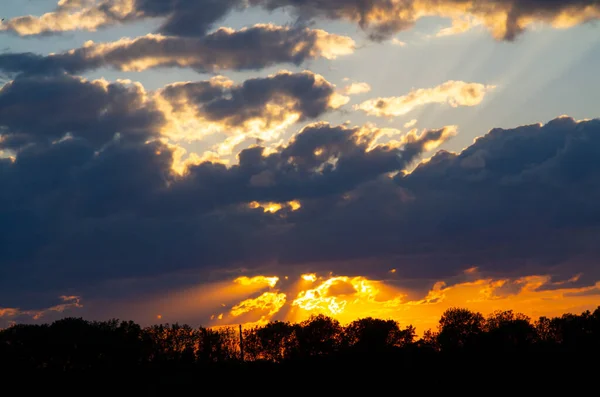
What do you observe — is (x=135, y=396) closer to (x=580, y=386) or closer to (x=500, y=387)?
(x=500, y=387)

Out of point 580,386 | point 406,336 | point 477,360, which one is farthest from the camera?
point 406,336

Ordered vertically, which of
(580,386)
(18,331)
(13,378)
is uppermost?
(18,331)

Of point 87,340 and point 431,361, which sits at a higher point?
Result: point 87,340

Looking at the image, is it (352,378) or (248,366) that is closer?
(352,378)

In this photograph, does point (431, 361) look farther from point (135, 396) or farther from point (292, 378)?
point (135, 396)

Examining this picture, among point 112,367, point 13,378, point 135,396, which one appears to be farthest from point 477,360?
point 13,378

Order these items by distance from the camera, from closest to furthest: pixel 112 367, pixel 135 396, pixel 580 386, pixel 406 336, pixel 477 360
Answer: pixel 580 386, pixel 135 396, pixel 477 360, pixel 112 367, pixel 406 336

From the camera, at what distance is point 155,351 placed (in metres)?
180

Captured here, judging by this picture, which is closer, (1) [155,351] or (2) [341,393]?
(2) [341,393]

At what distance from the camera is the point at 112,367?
15875cm

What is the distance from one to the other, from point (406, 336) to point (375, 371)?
65231 millimetres

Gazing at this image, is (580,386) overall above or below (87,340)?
below

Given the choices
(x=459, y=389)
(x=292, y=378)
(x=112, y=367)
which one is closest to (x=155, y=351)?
(x=112, y=367)

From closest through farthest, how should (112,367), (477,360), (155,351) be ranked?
1. (477,360)
2. (112,367)
3. (155,351)
